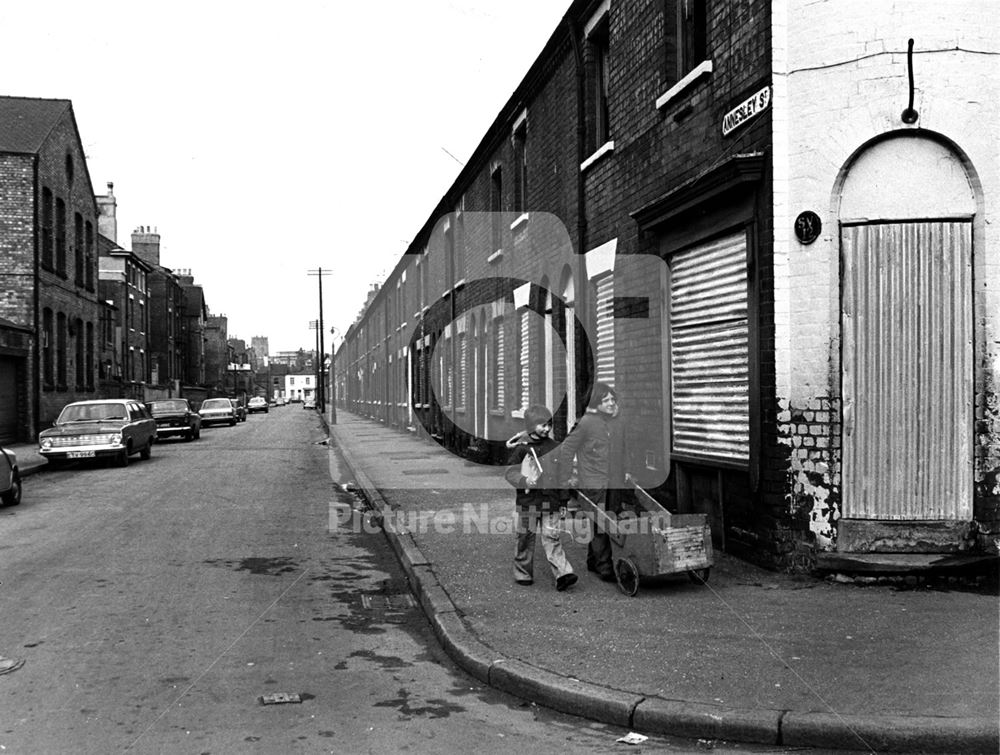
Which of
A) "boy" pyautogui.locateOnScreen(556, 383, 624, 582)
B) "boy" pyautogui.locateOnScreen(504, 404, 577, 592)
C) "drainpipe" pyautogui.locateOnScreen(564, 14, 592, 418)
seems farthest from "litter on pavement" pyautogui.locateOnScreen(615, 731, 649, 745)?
"drainpipe" pyautogui.locateOnScreen(564, 14, 592, 418)

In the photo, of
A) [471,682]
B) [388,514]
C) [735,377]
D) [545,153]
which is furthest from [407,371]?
[471,682]

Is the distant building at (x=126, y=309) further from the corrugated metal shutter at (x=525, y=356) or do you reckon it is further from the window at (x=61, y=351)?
the corrugated metal shutter at (x=525, y=356)

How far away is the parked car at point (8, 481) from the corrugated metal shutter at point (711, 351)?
9.97 metres

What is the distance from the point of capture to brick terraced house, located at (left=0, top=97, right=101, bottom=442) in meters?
28.0

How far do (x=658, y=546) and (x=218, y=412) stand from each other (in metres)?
45.7

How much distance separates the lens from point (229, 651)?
233 inches

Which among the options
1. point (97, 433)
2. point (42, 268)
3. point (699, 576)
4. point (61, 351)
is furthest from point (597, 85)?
point (61, 351)

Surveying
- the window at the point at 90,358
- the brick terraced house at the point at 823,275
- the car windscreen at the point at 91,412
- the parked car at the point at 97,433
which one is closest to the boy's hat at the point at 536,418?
the brick terraced house at the point at 823,275

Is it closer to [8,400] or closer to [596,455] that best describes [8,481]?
[596,455]

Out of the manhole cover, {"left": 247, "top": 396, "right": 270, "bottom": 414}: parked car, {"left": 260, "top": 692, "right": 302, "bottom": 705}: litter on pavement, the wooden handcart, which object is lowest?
{"left": 247, "top": 396, "right": 270, "bottom": 414}: parked car

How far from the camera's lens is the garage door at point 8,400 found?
2688cm

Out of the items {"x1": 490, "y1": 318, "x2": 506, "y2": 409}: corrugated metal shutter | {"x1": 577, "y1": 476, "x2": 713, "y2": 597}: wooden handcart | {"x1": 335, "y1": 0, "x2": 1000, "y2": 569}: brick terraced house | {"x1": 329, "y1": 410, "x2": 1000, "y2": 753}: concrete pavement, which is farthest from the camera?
{"x1": 490, "y1": 318, "x2": 506, "y2": 409}: corrugated metal shutter

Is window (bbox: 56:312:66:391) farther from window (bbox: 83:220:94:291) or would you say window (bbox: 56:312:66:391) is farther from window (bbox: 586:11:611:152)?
window (bbox: 586:11:611:152)

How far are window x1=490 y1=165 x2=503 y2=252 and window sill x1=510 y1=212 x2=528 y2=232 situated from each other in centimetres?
154
